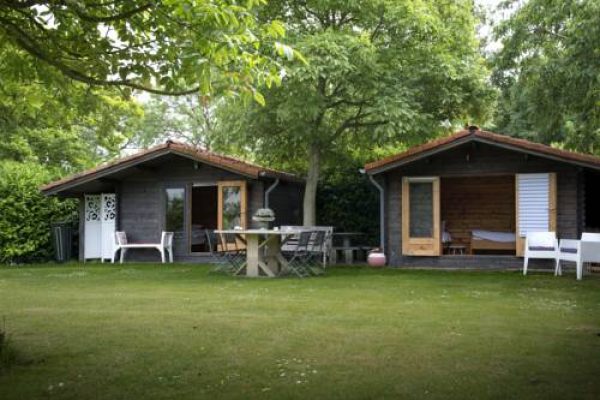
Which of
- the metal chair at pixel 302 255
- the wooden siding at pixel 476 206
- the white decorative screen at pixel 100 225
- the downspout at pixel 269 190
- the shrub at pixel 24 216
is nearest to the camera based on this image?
the metal chair at pixel 302 255

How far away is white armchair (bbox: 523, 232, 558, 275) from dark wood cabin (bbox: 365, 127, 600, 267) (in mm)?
1253

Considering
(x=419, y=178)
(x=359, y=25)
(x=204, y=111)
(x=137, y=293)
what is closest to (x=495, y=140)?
(x=419, y=178)

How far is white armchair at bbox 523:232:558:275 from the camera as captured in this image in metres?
11.7

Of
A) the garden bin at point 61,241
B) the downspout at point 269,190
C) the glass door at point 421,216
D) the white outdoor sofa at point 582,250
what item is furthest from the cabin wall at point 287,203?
the white outdoor sofa at point 582,250

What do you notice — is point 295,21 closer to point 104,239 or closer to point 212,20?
point 104,239

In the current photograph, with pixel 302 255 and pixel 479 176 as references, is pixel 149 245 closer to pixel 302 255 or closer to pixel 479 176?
pixel 302 255

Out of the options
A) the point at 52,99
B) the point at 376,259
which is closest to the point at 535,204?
the point at 376,259

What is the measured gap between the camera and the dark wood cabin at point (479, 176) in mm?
12781

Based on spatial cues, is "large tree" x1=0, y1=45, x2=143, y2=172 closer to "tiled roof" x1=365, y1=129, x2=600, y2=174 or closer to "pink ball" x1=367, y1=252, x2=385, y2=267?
"tiled roof" x1=365, y1=129, x2=600, y2=174

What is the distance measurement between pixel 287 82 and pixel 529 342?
9.23 meters

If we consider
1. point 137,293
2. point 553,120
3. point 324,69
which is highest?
point 324,69

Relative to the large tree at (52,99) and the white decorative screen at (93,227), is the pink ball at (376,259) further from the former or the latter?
the large tree at (52,99)

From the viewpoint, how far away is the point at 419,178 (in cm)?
1395

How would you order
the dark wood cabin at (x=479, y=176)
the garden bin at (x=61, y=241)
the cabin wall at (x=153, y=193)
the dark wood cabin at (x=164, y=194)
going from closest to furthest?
the dark wood cabin at (x=479, y=176) → the dark wood cabin at (x=164, y=194) → the cabin wall at (x=153, y=193) → the garden bin at (x=61, y=241)
